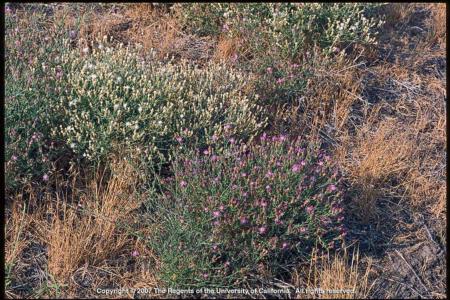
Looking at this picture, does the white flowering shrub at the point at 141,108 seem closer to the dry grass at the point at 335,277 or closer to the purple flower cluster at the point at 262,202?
the purple flower cluster at the point at 262,202

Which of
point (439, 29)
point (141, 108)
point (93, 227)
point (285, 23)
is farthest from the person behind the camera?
point (439, 29)

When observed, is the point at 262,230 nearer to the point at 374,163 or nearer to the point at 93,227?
the point at 93,227

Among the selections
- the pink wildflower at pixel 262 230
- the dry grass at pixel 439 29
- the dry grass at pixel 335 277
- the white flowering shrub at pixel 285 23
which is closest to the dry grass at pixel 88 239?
the pink wildflower at pixel 262 230

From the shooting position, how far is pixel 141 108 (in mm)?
3883

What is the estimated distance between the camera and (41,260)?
357 centimetres

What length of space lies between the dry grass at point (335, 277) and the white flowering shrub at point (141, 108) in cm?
106

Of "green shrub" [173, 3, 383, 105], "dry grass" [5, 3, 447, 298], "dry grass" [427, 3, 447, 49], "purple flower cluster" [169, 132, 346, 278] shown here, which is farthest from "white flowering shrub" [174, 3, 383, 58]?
"purple flower cluster" [169, 132, 346, 278]

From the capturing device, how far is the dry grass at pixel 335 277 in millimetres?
3287

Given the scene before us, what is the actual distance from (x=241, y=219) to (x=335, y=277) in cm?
64

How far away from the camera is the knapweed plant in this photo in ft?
10.9

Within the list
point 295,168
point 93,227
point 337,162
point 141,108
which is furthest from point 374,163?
point 93,227

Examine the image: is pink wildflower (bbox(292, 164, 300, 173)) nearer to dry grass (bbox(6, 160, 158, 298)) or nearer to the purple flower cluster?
the purple flower cluster

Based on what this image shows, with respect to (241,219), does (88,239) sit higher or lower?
lower

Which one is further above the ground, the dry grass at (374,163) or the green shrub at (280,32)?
the green shrub at (280,32)
